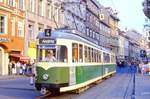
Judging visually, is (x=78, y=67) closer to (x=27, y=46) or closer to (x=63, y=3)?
(x=27, y=46)

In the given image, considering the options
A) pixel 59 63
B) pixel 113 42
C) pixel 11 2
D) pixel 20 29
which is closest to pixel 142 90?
pixel 59 63

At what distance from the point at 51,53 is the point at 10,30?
3227 centimetres

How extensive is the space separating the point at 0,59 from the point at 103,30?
79848mm

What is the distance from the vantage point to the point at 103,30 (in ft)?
428

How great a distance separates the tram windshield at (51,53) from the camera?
73.0ft

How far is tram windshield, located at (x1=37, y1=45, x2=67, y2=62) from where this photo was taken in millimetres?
22250

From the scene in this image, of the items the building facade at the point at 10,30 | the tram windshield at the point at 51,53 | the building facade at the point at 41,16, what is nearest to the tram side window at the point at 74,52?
the tram windshield at the point at 51,53

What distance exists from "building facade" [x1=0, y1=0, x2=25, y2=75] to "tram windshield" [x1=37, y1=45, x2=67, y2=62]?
97.5 feet

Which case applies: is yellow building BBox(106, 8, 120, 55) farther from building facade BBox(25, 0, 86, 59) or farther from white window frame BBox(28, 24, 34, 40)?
white window frame BBox(28, 24, 34, 40)

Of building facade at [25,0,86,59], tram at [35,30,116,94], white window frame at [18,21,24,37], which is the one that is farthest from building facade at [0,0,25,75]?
tram at [35,30,116,94]

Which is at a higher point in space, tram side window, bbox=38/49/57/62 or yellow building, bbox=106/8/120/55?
yellow building, bbox=106/8/120/55

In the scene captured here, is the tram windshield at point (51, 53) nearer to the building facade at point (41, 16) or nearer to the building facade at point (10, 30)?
the building facade at point (41, 16)

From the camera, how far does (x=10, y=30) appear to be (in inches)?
2122

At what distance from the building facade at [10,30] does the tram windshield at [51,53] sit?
2971 centimetres
